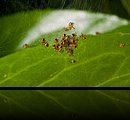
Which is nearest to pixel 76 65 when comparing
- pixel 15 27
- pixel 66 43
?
pixel 66 43

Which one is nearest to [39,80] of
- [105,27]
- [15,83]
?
[15,83]

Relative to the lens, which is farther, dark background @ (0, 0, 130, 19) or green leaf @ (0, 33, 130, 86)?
dark background @ (0, 0, 130, 19)

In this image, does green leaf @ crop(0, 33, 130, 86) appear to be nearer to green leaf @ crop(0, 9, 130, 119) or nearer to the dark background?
green leaf @ crop(0, 9, 130, 119)

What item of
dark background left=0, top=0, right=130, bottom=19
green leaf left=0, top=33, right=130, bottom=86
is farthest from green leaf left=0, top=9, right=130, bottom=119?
dark background left=0, top=0, right=130, bottom=19

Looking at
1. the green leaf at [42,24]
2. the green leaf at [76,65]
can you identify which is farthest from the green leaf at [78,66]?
the green leaf at [42,24]

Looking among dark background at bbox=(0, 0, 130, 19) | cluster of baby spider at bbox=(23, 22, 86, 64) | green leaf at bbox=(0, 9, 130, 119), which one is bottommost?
green leaf at bbox=(0, 9, 130, 119)

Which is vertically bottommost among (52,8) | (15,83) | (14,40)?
(15,83)

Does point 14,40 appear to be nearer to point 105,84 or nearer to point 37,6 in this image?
point 37,6

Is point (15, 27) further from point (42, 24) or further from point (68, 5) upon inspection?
point (68, 5)

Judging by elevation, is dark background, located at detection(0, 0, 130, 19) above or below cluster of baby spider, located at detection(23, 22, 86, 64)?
above
